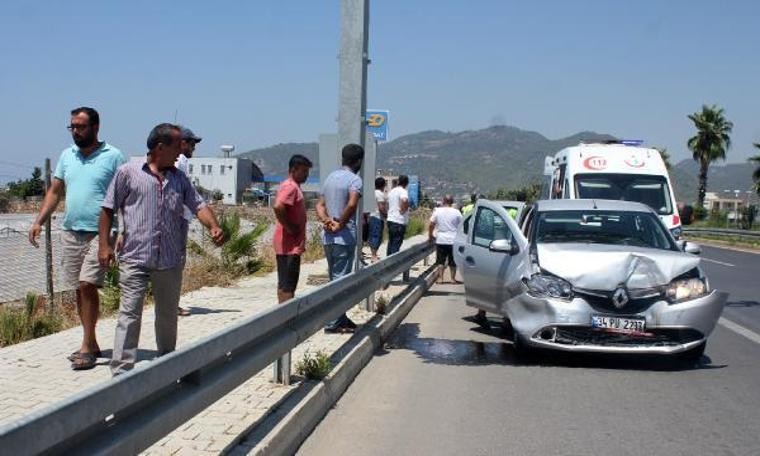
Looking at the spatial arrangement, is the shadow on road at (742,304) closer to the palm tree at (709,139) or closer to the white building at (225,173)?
the palm tree at (709,139)

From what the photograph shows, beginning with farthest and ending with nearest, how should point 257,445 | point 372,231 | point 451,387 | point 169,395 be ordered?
point 372,231
point 451,387
point 257,445
point 169,395

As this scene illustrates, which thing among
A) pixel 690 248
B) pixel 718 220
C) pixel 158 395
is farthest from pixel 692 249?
pixel 718 220

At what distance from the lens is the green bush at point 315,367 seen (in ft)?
21.2

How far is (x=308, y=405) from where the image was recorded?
5750mm

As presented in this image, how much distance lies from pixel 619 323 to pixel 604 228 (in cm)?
190

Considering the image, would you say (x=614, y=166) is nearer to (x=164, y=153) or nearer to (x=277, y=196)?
(x=277, y=196)

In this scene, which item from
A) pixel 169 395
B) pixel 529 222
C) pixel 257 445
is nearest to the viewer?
pixel 169 395

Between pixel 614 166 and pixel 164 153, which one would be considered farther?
pixel 614 166

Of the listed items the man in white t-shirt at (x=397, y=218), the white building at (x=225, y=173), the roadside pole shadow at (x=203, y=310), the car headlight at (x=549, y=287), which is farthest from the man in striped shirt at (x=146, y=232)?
the white building at (x=225, y=173)

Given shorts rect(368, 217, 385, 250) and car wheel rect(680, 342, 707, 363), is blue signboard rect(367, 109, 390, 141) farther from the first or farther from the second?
car wheel rect(680, 342, 707, 363)

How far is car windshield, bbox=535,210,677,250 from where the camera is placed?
9141mm

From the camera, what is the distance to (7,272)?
42.3ft

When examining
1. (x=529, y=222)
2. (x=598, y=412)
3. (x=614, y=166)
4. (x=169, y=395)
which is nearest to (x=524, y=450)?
(x=598, y=412)

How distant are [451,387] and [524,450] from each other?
1.89 metres
